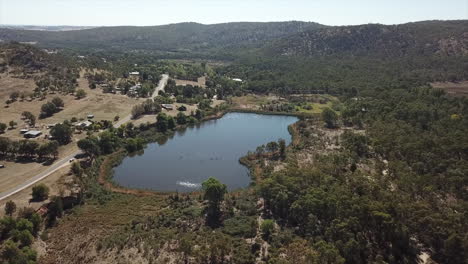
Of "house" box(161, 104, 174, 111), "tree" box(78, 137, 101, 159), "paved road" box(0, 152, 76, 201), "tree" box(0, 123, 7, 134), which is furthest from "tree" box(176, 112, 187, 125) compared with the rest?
"tree" box(0, 123, 7, 134)

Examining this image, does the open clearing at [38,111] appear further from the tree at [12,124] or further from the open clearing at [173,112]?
the open clearing at [173,112]

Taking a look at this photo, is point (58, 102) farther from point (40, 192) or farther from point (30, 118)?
point (40, 192)

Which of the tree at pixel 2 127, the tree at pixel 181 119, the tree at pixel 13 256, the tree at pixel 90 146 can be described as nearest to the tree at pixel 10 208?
the tree at pixel 13 256

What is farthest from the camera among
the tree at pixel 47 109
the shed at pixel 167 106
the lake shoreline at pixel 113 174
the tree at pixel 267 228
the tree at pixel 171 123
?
the shed at pixel 167 106

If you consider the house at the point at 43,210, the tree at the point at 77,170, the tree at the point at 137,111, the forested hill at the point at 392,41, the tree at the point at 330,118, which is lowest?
the house at the point at 43,210

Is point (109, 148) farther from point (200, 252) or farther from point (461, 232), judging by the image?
point (461, 232)

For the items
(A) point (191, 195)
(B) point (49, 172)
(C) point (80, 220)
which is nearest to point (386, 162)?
(A) point (191, 195)

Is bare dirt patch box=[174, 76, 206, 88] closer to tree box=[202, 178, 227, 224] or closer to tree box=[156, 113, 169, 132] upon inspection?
tree box=[156, 113, 169, 132]

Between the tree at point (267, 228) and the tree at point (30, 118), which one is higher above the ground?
the tree at point (30, 118)
